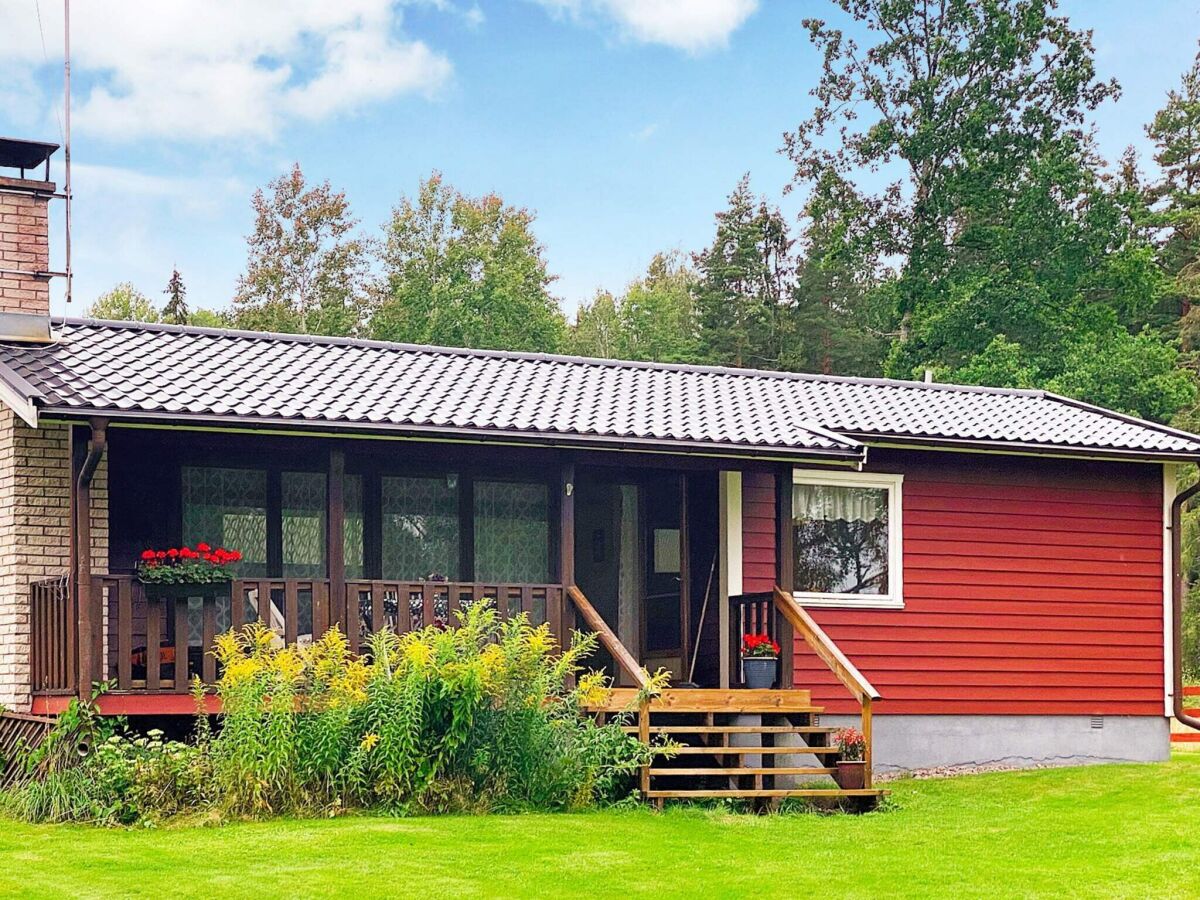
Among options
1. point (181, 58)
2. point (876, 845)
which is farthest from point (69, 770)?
point (181, 58)

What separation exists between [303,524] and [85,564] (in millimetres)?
2751

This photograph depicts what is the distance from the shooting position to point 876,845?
11070mm

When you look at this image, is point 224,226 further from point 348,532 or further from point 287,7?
point 348,532

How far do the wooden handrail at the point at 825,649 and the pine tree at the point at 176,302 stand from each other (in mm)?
30540

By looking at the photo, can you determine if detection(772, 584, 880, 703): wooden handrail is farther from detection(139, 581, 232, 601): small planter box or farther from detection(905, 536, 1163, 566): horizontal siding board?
detection(139, 581, 232, 601): small planter box

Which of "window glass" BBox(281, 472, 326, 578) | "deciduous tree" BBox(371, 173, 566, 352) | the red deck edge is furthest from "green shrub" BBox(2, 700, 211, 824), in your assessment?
"deciduous tree" BBox(371, 173, 566, 352)

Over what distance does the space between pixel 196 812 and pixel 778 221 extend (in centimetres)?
3896

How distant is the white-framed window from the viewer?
16375mm

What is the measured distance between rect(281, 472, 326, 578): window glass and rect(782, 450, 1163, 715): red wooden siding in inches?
160

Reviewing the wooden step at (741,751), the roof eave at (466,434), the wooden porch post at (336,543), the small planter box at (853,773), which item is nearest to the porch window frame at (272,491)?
the wooden porch post at (336,543)

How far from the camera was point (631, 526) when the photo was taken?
53.7ft

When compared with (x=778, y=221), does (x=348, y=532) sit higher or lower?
lower

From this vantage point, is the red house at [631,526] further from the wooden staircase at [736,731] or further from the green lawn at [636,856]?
the green lawn at [636,856]

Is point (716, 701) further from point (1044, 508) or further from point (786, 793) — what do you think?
point (1044, 508)
